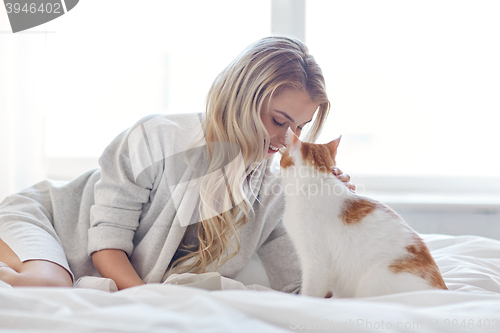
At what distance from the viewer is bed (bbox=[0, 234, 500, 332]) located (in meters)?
0.44

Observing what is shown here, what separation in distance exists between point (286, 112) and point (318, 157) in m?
0.20

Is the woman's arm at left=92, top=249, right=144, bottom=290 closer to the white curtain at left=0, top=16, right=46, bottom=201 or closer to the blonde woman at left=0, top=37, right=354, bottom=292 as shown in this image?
the blonde woman at left=0, top=37, right=354, bottom=292

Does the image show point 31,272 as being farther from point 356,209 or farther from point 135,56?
point 135,56

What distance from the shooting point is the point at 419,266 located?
0.68 metres

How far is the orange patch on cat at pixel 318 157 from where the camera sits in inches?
32.9

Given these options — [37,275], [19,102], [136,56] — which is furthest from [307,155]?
[19,102]

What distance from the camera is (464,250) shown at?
44.3 inches

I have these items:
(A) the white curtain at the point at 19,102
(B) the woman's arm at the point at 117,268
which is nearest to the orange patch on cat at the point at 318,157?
(B) the woman's arm at the point at 117,268

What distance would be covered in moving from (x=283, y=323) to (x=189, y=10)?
1.79m

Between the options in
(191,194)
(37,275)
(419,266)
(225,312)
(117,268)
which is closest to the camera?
(225,312)

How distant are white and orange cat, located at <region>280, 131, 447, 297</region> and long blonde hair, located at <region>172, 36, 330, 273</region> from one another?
178mm

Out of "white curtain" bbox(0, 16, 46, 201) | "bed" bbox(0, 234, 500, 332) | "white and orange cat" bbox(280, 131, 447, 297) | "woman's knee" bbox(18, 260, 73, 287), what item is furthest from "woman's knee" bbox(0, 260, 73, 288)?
"white curtain" bbox(0, 16, 46, 201)

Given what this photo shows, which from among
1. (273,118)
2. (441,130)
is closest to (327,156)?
(273,118)

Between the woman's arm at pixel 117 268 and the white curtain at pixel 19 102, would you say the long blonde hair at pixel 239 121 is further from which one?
the white curtain at pixel 19 102
